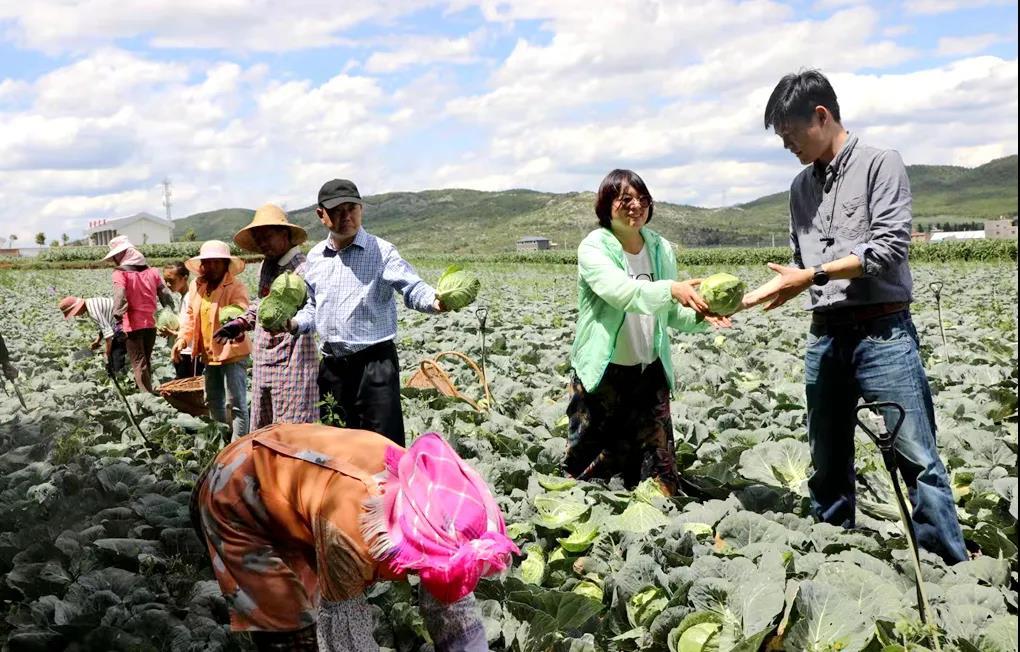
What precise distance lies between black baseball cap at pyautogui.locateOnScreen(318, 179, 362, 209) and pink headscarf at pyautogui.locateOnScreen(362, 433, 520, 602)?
2.18 metres

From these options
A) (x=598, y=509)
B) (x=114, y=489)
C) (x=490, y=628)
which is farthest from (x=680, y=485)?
(x=114, y=489)

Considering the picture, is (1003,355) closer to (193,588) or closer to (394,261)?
(394,261)

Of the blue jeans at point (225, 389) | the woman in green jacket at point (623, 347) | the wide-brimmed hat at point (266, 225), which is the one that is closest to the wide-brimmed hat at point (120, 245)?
the blue jeans at point (225, 389)

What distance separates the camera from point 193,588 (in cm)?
288

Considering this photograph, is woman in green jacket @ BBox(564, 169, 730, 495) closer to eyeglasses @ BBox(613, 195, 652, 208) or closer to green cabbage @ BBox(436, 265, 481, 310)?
eyeglasses @ BBox(613, 195, 652, 208)

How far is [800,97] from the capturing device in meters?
2.95

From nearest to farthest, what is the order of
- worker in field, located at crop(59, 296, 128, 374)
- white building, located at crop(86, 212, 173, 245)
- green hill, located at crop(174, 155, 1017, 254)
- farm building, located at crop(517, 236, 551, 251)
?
worker in field, located at crop(59, 296, 128, 374) < white building, located at crop(86, 212, 173, 245) < farm building, located at crop(517, 236, 551, 251) < green hill, located at crop(174, 155, 1017, 254)

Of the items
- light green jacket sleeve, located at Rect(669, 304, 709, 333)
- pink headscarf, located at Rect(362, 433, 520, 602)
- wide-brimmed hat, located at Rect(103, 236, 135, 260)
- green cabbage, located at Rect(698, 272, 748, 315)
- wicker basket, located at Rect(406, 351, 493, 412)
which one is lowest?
wicker basket, located at Rect(406, 351, 493, 412)

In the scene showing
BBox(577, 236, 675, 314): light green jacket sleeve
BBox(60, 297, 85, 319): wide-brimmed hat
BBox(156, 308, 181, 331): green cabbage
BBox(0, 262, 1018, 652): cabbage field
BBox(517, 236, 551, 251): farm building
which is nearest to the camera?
BBox(0, 262, 1018, 652): cabbage field

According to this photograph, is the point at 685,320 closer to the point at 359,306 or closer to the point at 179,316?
the point at 359,306

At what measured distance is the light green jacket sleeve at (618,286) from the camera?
10.6 feet

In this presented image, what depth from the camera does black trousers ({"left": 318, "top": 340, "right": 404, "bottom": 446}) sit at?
3838 millimetres

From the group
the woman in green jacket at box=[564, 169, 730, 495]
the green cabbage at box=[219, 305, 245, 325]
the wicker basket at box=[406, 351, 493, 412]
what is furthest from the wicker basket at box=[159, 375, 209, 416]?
the woman in green jacket at box=[564, 169, 730, 495]

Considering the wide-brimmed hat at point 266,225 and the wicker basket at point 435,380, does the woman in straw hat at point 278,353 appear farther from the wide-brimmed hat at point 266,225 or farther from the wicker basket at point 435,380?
the wicker basket at point 435,380
